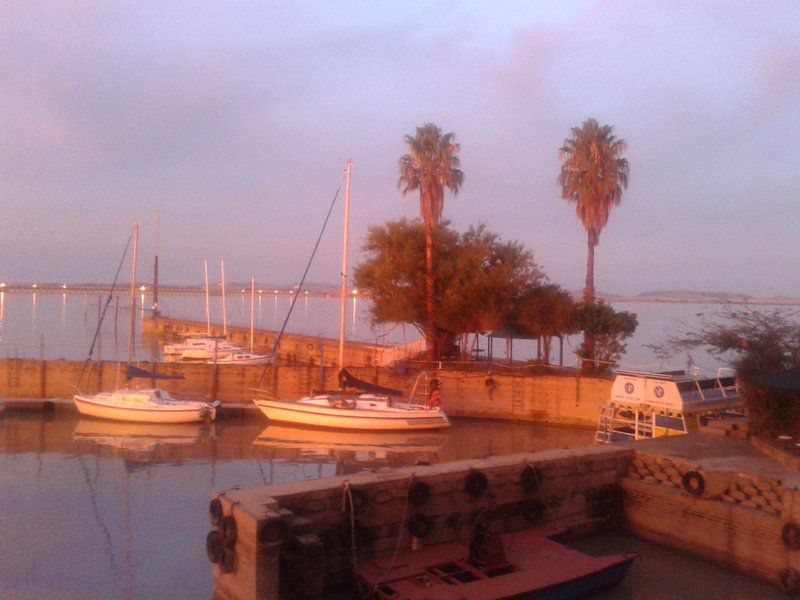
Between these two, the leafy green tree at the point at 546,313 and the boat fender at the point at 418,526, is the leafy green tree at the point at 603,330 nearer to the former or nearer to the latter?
the leafy green tree at the point at 546,313

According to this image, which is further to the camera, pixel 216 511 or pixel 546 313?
pixel 546 313

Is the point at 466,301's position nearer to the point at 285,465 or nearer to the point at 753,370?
the point at 285,465

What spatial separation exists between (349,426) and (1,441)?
40.5 feet

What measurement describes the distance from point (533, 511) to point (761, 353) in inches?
300

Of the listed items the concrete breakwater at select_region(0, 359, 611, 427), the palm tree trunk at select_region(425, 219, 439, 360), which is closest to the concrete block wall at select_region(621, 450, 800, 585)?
the concrete breakwater at select_region(0, 359, 611, 427)

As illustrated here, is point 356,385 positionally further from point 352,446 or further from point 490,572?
point 490,572

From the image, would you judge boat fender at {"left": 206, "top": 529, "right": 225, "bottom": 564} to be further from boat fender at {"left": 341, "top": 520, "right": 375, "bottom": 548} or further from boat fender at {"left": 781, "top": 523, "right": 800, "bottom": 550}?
boat fender at {"left": 781, "top": 523, "right": 800, "bottom": 550}

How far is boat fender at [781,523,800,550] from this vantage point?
9938mm

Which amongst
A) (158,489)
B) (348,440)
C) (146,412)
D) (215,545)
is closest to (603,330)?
(348,440)

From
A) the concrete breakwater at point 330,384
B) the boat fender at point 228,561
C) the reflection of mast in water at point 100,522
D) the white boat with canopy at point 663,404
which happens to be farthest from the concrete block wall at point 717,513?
the concrete breakwater at point 330,384

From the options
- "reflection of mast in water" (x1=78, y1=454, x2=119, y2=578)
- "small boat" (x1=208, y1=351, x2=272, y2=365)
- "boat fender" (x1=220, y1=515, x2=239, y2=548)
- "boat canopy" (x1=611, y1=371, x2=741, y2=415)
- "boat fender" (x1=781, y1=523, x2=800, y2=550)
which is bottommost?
"reflection of mast in water" (x1=78, y1=454, x2=119, y2=578)

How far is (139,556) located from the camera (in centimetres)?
1279

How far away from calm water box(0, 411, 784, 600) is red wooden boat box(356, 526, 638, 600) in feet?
2.53

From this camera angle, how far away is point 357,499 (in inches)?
398
